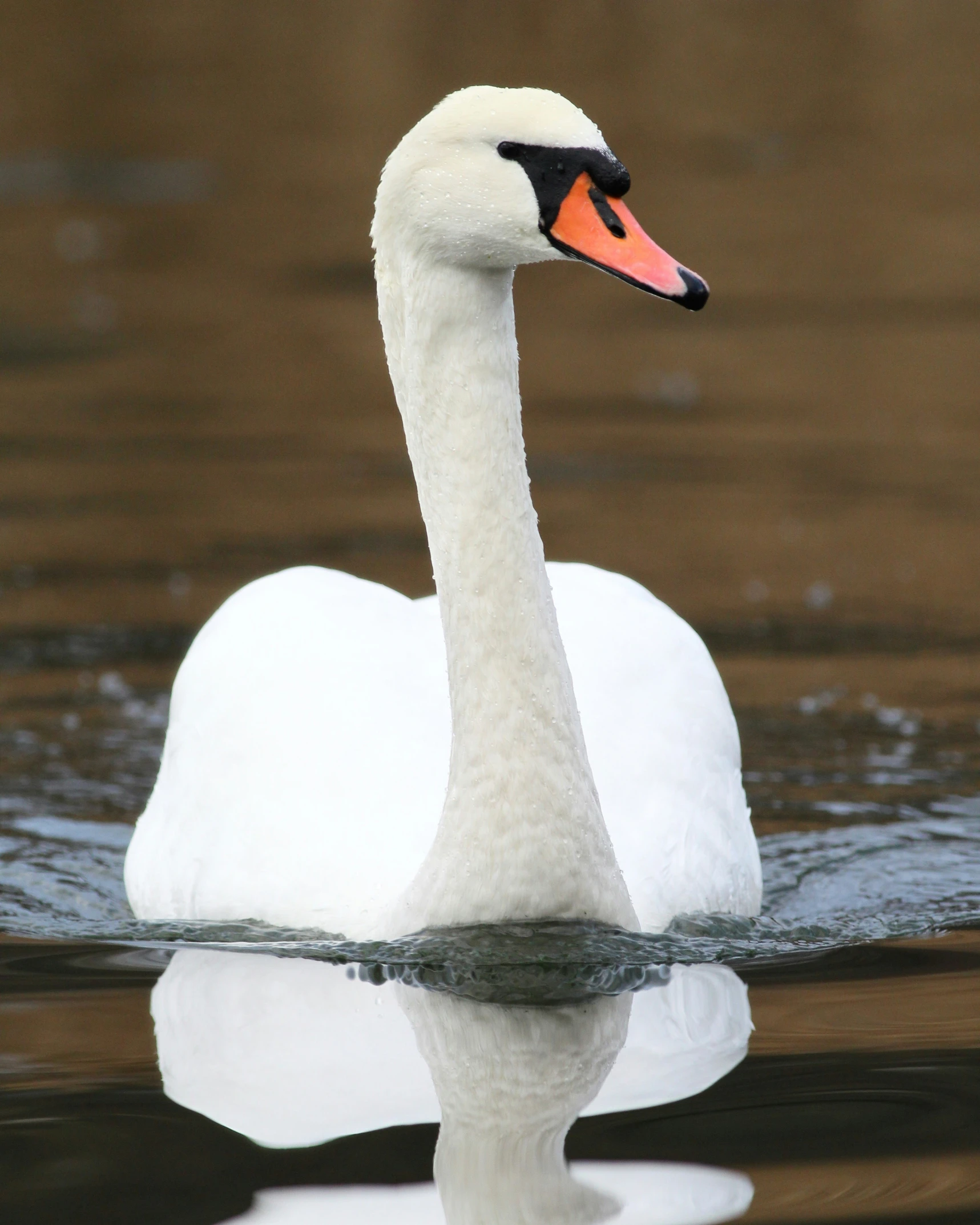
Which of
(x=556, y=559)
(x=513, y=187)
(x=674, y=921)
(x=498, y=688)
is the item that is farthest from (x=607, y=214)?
(x=556, y=559)

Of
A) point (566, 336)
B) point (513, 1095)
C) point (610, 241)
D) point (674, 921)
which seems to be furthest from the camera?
point (566, 336)

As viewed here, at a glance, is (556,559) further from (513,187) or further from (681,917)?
(513,187)

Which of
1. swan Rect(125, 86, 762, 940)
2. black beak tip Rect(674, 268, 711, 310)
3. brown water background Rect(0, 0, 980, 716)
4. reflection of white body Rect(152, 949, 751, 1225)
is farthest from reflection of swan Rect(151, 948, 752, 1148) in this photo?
brown water background Rect(0, 0, 980, 716)

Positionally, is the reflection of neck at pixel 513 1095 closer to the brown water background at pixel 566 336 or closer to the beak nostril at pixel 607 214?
the beak nostril at pixel 607 214

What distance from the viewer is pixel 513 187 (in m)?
4.98

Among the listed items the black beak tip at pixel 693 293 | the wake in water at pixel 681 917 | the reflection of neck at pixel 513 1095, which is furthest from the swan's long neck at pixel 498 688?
the black beak tip at pixel 693 293

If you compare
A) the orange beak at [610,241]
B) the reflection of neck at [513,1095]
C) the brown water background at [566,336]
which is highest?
the brown water background at [566,336]

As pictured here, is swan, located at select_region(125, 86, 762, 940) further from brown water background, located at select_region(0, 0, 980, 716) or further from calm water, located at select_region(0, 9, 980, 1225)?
brown water background, located at select_region(0, 0, 980, 716)

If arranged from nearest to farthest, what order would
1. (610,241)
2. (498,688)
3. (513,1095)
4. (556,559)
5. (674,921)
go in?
1. (513,1095)
2. (610,241)
3. (498,688)
4. (674,921)
5. (556,559)

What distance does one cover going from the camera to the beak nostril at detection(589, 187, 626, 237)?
16.1 ft

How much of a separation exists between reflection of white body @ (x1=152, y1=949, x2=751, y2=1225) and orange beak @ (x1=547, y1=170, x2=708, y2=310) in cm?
160

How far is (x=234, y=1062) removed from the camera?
496 centimetres

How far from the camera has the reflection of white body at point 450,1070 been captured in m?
4.09

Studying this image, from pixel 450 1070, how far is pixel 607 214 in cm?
187
